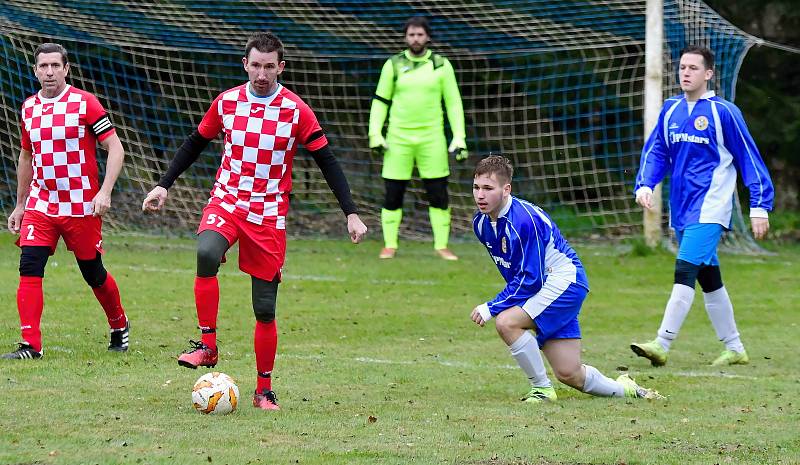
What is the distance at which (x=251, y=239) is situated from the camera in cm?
645

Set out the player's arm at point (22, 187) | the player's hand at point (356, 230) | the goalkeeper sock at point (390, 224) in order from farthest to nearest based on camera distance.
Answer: the goalkeeper sock at point (390, 224) < the player's arm at point (22, 187) < the player's hand at point (356, 230)

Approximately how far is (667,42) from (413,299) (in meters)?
5.63

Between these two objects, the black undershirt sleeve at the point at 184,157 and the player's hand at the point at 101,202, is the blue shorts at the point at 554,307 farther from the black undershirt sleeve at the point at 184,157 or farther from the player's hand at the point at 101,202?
the player's hand at the point at 101,202

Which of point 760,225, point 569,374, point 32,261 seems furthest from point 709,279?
point 32,261

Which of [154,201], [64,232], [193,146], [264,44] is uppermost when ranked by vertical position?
[264,44]

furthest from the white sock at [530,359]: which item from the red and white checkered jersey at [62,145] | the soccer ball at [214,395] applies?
the red and white checkered jersey at [62,145]

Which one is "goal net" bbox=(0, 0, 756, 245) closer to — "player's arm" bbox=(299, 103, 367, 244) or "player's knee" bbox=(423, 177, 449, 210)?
"player's knee" bbox=(423, 177, 449, 210)

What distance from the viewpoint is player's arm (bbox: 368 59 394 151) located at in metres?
13.5

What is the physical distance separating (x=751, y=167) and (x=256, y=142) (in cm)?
358

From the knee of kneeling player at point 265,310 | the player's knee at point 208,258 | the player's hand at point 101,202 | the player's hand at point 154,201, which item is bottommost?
the knee of kneeling player at point 265,310

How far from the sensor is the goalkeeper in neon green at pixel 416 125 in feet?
44.2

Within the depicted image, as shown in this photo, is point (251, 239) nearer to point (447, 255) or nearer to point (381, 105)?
point (381, 105)

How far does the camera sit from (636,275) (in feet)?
42.8

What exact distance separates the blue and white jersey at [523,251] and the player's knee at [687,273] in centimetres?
169
